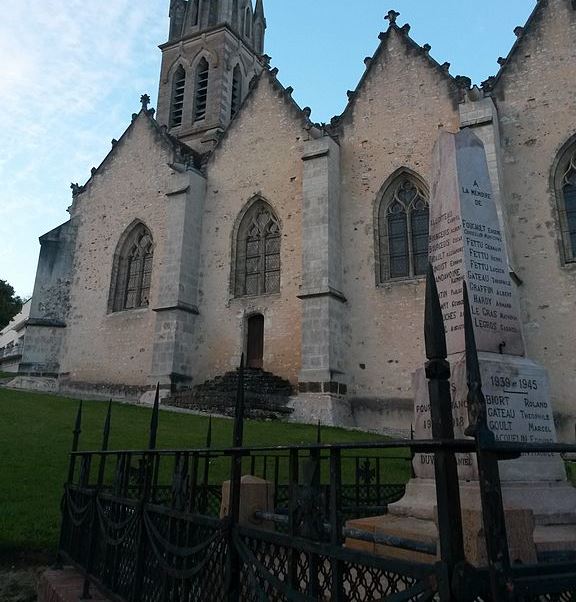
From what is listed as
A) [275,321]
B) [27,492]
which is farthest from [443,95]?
[27,492]

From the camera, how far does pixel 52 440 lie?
385 inches

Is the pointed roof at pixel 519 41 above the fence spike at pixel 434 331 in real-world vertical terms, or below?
above

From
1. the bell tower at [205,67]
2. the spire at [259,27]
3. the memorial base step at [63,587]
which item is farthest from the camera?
Answer: the spire at [259,27]

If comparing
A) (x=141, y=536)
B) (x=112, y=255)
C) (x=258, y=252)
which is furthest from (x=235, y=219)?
(x=141, y=536)

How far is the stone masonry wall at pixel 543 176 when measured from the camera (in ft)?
44.6

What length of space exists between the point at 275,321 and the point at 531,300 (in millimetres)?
7861

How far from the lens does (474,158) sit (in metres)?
5.47

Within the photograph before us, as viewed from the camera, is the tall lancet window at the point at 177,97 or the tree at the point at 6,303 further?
the tree at the point at 6,303

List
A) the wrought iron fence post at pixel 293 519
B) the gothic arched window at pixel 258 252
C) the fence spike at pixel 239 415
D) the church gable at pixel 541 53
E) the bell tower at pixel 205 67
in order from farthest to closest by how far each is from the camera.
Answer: the bell tower at pixel 205 67 → the gothic arched window at pixel 258 252 → the church gable at pixel 541 53 → the fence spike at pixel 239 415 → the wrought iron fence post at pixel 293 519

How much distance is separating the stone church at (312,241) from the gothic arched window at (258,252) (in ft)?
0.18

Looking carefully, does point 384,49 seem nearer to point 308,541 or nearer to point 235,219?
point 235,219

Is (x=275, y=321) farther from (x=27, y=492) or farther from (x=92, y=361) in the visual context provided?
(x=27, y=492)

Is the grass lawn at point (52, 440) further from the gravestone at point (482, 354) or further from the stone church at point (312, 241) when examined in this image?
the stone church at point (312, 241)

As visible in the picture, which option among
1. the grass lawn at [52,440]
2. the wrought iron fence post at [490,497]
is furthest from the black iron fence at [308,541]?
the grass lawn at [52,440]
